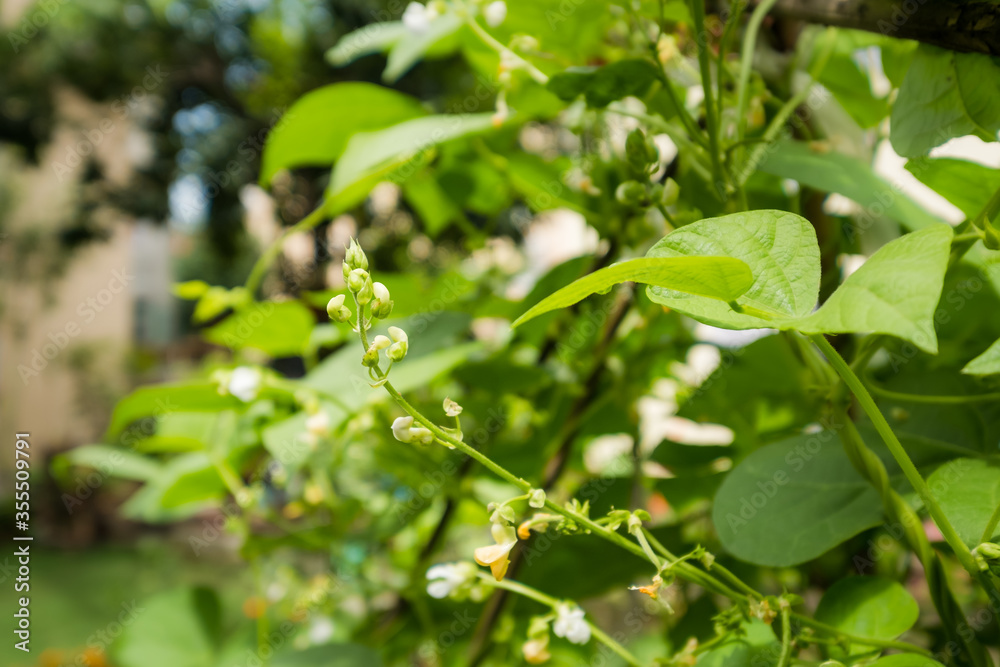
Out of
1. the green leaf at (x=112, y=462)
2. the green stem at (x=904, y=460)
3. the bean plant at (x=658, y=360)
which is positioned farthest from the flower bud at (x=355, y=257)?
the green leaf at (x=112, y=462)

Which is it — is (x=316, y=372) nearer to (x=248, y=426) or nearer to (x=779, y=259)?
(x=248, y=426)

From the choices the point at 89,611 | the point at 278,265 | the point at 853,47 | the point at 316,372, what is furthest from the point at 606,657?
the point at 89,611

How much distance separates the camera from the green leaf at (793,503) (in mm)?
191

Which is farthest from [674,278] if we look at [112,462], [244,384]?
[112,462]

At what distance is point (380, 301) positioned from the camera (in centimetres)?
15

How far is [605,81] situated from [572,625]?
164 mm

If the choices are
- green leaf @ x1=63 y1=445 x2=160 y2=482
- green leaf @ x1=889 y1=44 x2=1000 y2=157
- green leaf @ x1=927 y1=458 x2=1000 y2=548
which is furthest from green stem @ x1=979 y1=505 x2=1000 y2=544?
green leaf @ x1=63 y1=445 x2=160 y2=482

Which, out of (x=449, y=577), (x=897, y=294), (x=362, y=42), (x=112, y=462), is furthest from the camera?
(x=112, y=462)

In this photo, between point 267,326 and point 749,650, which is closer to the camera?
point 749,650

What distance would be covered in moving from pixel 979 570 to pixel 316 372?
297 mm

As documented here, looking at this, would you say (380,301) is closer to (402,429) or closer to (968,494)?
(402,429)

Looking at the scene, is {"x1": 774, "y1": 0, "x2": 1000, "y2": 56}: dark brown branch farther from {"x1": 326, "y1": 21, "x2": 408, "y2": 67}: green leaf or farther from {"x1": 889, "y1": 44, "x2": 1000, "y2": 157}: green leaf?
{"x1": 326, "y1": 21, "x2": 408, "y2": 67}: green leaf

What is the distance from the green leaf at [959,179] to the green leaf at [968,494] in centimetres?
7

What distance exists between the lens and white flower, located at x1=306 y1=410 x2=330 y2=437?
30cm
